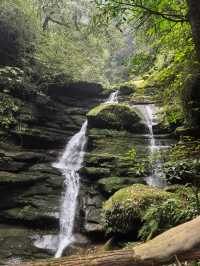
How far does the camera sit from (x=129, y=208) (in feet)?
35.8

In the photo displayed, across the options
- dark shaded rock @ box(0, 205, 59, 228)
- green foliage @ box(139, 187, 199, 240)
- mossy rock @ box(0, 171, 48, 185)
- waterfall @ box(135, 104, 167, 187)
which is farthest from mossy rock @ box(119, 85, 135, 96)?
green foliage @ box(139, 187, 199, 240)

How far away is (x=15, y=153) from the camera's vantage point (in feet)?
54.6

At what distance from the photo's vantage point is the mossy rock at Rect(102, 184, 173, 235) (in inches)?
425

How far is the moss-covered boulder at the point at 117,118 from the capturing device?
716 inches

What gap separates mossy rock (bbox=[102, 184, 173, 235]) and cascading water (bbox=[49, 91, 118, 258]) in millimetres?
2494

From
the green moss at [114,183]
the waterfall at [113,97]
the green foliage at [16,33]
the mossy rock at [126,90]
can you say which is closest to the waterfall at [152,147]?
the green moss at [114,183]

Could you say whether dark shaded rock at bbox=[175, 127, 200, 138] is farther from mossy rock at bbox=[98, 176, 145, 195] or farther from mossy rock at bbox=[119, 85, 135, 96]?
mossy rock at bbox=[119, 85, 135, 96]

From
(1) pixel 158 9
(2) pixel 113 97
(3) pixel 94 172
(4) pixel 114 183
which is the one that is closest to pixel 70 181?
(3) pixel 94 172

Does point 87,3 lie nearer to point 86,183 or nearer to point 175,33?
point 86,183

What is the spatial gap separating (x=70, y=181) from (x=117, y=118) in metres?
4.34

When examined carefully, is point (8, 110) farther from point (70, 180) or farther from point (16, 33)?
point (70, 180)

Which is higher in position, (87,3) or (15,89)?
(87,3)

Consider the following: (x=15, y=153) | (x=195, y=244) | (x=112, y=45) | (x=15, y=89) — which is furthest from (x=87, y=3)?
(x=195, y=244)

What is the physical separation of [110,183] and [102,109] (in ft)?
17.2
